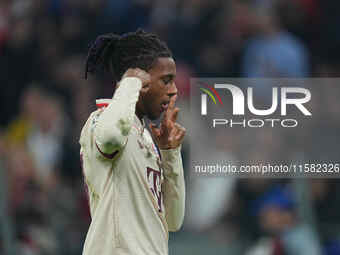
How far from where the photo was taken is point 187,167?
A: 22.5 feet

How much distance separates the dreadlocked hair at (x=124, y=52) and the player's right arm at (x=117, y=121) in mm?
210

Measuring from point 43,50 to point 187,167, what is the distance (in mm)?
2720

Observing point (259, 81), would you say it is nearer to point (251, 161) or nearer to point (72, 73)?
point (251, 161)

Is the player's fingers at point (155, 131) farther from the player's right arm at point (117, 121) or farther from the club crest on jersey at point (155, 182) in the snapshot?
the player's right arm at point (117, 121)

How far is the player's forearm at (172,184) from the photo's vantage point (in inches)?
138

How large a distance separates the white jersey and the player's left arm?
223mm

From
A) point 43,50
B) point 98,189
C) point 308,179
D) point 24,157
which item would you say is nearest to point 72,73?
point 43,50

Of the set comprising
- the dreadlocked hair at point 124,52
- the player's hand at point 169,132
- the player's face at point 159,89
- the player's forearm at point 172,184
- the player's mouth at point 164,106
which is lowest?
the player's forearm at point 172,184

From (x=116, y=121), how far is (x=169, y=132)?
529mm

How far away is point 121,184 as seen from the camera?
312 cm

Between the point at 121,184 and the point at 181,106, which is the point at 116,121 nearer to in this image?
the point at 121,184

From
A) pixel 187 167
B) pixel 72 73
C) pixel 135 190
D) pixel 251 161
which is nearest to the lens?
pixel 135 190

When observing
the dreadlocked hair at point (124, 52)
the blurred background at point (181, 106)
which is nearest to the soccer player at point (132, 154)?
the dreadlocked hair at point (124, 52)

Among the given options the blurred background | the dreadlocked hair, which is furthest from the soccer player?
the blurred background
